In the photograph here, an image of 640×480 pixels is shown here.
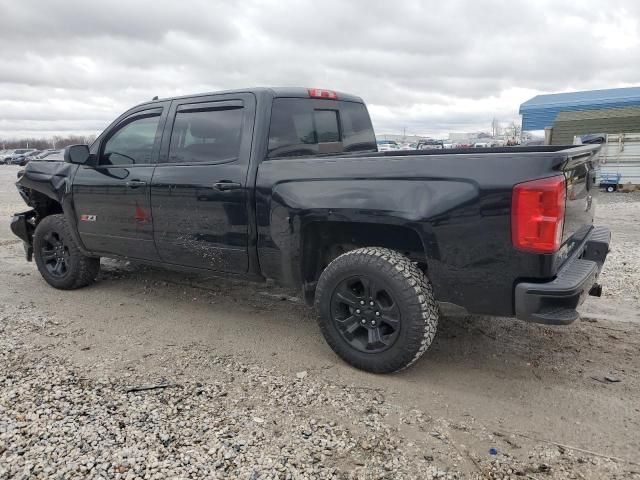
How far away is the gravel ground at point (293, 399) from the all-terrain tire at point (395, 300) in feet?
0.50

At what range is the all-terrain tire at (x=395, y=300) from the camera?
3062mm

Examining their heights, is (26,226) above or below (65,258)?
above

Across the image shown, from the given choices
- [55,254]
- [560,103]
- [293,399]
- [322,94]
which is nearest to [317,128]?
[322,94]

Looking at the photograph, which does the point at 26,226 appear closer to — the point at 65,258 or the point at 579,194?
the point at 65,258

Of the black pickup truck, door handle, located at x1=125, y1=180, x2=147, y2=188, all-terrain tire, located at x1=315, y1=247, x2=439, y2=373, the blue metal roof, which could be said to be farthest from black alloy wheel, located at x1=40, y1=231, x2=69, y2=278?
the blue metal roof

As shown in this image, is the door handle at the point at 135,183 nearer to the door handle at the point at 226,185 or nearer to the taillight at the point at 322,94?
the door handle at the point at 226,185

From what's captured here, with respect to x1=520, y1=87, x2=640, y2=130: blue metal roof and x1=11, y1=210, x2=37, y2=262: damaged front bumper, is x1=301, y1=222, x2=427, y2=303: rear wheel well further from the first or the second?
x1=520, y1=87, x2=640, y2=130: blue metal roof

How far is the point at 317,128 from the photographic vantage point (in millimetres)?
4270

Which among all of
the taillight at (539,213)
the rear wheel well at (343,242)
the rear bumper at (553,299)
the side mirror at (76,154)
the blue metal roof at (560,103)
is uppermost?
the blue metal roof at (560,103)

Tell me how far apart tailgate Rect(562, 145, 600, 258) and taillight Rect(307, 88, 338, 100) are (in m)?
2.11

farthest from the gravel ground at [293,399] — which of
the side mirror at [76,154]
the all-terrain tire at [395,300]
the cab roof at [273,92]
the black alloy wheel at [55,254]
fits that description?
the cab roof at [273,92]

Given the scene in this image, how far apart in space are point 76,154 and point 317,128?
2.28m

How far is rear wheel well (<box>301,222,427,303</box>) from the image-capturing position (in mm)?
3363

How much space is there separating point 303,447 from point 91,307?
3075 mm
